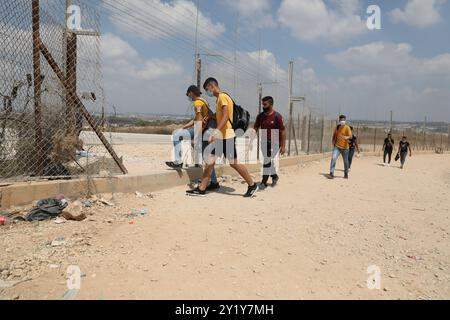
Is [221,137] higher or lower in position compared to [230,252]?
higher

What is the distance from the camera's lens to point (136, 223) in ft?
14.1

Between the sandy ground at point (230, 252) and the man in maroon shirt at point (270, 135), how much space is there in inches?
66.4

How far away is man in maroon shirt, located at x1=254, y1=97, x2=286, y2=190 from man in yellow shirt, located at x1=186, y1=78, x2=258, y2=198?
52.2 inches

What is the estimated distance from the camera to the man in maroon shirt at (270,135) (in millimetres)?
7145

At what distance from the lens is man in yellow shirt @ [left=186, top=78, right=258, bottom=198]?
5.84 m

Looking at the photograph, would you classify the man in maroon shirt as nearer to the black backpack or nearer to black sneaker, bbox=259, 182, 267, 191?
black sneaker, bbox=259, 182, 267, 191

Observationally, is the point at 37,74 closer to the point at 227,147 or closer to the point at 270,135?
the point at 227,147

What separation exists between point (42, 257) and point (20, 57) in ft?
8.17

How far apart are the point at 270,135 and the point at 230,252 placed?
398 cm

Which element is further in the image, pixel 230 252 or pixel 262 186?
pixel 262 186

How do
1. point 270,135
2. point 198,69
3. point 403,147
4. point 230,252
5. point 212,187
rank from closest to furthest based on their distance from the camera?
1. point 230,252
2. point 212,187
3. point 270,135
4. point 198,69
5. point 403,147

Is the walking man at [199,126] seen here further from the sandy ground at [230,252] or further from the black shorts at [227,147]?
the sandy ground at [230,252]

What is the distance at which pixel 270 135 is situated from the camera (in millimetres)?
7293

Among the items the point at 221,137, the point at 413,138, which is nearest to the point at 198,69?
the point at 221,137
